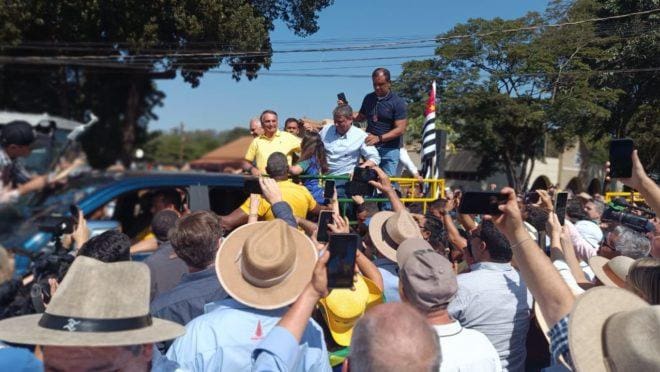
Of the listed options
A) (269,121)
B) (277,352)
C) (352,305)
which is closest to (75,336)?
(277,352)

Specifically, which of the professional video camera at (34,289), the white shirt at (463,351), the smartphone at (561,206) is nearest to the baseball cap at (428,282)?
the white shirt at (463,351)

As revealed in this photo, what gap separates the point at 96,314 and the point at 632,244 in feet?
12.3

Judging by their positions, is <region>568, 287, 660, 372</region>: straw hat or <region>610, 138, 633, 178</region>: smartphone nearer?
<region>568, 287, 660, 372</region>: straw hat

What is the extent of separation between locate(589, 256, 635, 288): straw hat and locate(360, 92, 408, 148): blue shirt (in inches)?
133

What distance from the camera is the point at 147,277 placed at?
205 cm

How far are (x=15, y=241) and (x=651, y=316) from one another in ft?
23.9

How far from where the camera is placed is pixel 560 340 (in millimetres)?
2246

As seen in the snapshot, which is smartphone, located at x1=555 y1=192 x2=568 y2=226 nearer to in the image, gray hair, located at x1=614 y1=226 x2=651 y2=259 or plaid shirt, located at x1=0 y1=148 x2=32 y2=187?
gray hair, located at x1=614 y1=226 x2=651 y2=259

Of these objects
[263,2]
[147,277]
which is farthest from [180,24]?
[147,277]

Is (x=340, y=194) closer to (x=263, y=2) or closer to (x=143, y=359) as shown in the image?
(x=263, y=2)

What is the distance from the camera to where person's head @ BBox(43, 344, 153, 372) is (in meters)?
1.93

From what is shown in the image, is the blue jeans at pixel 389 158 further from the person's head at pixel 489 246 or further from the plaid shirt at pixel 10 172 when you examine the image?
the plaid shirt at pixel 10 172

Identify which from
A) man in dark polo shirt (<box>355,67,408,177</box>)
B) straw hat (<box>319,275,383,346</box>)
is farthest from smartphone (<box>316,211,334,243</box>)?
man in dark polo shirt (<box>355,67,408,177</box>)

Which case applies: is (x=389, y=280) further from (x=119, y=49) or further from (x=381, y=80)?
(x=119, y=49)
